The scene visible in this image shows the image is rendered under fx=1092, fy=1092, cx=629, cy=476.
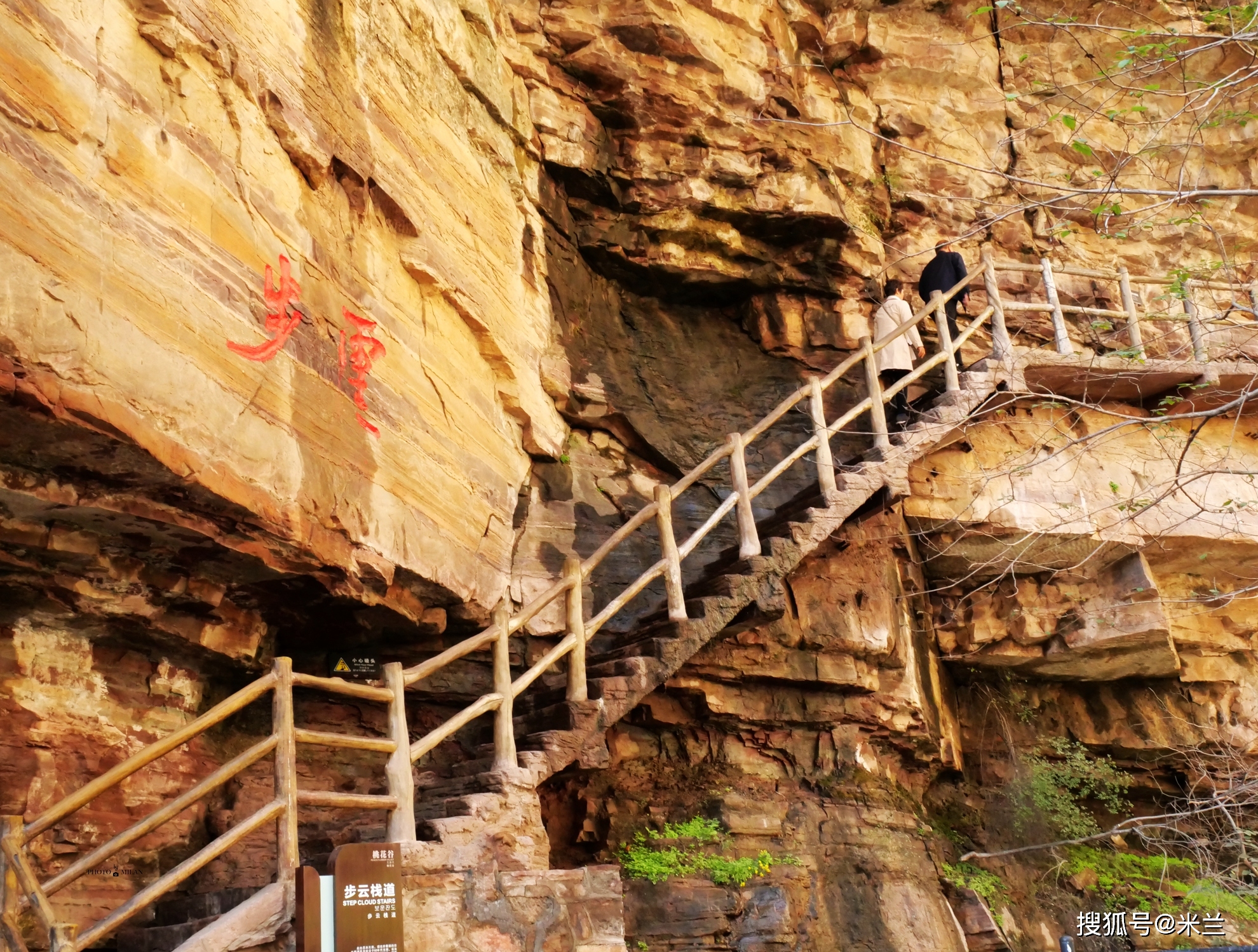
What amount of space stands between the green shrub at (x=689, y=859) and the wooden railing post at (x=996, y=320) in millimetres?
4964

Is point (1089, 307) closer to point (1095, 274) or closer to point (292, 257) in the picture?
point (1095, 274)

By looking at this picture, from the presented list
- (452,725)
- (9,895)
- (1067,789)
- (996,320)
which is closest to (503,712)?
(452,725)

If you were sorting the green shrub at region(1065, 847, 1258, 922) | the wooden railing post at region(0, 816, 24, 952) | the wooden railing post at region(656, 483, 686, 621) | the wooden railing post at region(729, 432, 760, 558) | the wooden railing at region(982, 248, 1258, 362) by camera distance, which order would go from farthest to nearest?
the wooden railing at region(982, 248, 1258, 362)
the green shrub at region(1065, 847, 1258, 922)
the wooden railing post at region(729, 432, 760, 558)
the wooden railing post at region(656, 483, 686, 621)
the wooden railing post at region(0, 816, 24, 952)

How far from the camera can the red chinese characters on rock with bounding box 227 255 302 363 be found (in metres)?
6.03

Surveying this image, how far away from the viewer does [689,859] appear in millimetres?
8234

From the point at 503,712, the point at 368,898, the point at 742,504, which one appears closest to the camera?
the point at 368,898

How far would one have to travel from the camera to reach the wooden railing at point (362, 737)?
432 centimetres

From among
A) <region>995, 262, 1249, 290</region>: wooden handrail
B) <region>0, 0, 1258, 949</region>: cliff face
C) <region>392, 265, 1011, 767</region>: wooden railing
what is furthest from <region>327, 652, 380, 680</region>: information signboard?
<region>995, 262, 1249, 290</region>: wooden handrail

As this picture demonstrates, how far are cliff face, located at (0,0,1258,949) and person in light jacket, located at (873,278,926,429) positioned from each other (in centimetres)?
65

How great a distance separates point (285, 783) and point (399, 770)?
0.73m

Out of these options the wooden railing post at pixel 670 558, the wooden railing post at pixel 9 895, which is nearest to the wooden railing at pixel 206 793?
the wooden railing post at pixel 9 895

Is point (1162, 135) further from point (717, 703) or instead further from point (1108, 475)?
point (717, 703)

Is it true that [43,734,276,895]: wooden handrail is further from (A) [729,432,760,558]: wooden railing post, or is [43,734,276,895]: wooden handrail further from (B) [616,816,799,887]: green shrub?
(A) [729,432,760,558]: wooden railing post

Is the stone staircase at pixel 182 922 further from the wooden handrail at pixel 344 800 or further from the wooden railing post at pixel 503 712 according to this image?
the wooden railing post at pixel 503 712
